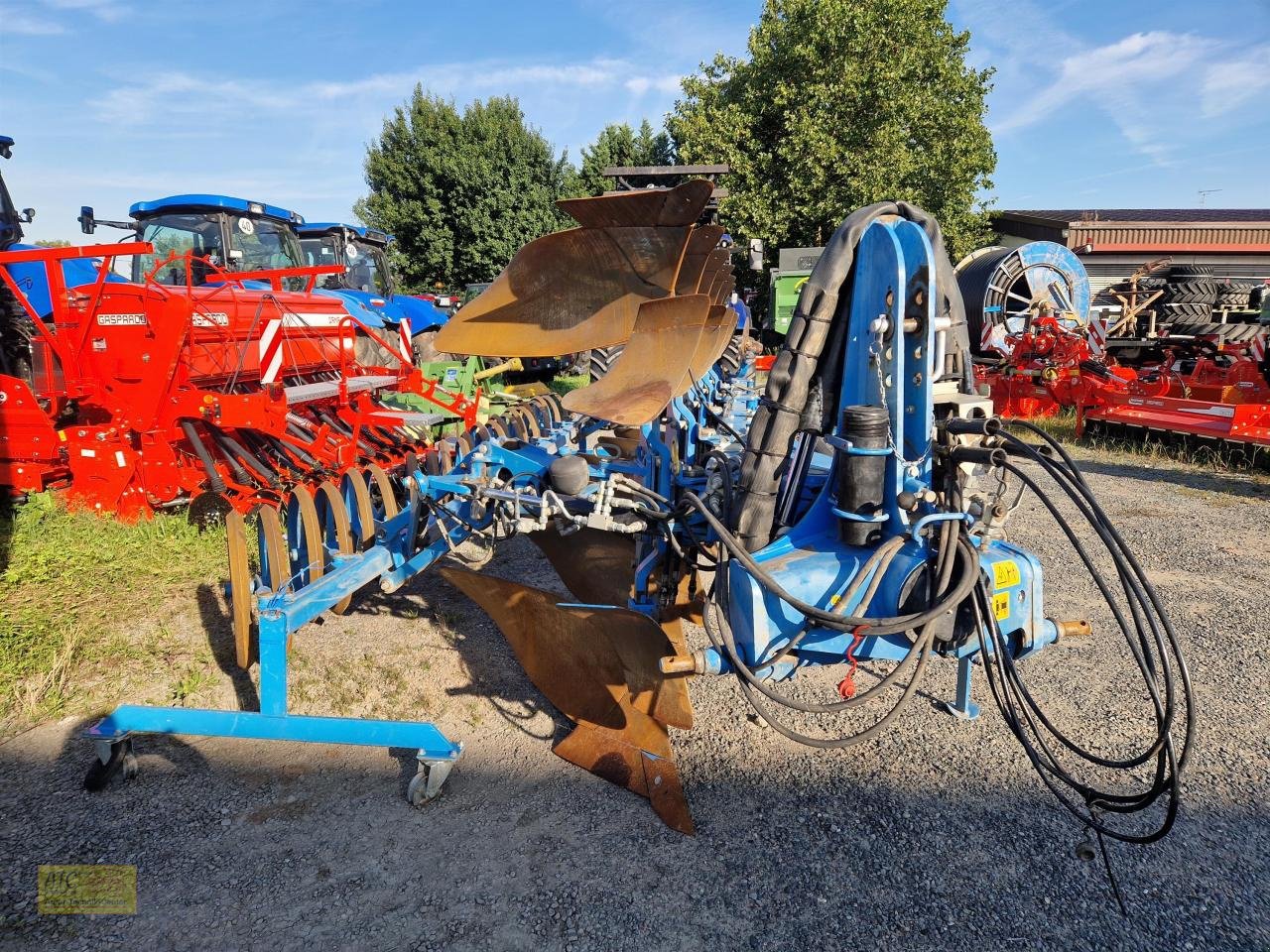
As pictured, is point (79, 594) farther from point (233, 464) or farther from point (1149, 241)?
point (1149, 241)

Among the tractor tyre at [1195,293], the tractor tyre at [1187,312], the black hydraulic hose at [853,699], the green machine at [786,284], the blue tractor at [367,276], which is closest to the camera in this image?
the black hydraulic hose at [853,699]

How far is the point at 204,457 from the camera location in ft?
15.9

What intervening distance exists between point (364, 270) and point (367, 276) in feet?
0.29

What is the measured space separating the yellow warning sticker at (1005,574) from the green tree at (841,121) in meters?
16.3

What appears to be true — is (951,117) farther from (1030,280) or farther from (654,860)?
(654,860)

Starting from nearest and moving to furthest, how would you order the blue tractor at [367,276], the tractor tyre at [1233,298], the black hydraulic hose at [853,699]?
1. the black hydraulic hose at [853,699]
2. the blue tractor at [367,276]
3. the tractor tyre at [1233,298]

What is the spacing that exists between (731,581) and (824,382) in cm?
71

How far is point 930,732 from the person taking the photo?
3160 mm

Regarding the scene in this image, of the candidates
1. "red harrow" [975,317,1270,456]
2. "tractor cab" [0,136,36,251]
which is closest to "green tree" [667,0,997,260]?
→ "red harrow" [975,317,1270,456]

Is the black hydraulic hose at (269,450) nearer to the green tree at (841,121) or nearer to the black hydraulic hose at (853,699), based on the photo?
the black hydraulic hose at (853,699)

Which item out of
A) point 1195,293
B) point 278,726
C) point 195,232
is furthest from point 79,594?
point 1195,293

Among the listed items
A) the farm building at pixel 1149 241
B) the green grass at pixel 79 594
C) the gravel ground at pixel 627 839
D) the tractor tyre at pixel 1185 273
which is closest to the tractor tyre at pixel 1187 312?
the tractor tyre at pixel 1185 273

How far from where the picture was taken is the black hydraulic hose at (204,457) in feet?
15.7

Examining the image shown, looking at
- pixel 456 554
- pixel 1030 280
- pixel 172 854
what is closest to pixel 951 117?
pixel 1030 280
